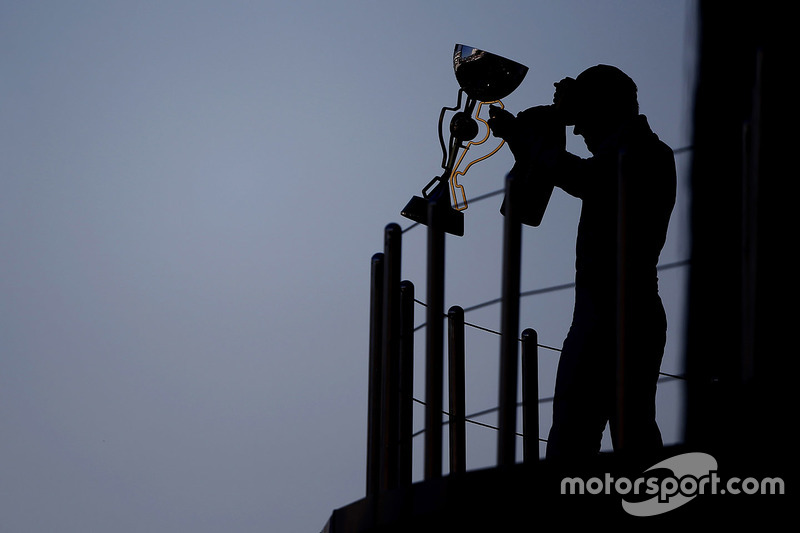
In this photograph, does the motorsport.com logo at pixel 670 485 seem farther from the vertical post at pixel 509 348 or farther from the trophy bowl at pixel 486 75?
the trophy bowl at pixel 486 75

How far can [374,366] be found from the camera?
1.90 metres

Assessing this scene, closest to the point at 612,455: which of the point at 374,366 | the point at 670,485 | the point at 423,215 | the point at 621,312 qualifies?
the point at 670,485

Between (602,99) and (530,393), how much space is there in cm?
81

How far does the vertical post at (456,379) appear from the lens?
2.26 meters

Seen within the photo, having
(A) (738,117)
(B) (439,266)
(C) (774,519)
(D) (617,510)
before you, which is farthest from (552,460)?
(A) (738,117)

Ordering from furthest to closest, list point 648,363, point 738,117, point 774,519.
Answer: point 738,117 < point 648,363 < point 774,519

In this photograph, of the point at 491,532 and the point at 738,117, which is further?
the point at 738,117

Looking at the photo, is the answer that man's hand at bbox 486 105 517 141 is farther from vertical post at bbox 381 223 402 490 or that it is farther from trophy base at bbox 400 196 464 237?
vertical post at bbox 381 223 402 490

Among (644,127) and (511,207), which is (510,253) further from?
(644,127)

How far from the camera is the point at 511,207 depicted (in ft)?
4.76

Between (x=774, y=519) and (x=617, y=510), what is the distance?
197mm

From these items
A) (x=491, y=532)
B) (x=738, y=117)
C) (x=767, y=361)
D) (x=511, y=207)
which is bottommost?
(x=491, y=532)

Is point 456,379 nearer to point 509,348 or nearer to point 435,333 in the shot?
point 435,333

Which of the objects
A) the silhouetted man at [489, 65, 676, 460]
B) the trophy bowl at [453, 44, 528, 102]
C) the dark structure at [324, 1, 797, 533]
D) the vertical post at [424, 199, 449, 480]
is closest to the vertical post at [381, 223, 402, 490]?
the dark structure at [324, 1, 797, 533]
